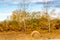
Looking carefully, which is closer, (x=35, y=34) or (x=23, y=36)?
(x=35, y=34)

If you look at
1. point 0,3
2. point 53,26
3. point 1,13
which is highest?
point 0,3

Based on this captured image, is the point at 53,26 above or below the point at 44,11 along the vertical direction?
below

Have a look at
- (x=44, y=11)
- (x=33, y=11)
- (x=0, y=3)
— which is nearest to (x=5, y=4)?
(x=0, y=3)

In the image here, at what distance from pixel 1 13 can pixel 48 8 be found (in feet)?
3.25

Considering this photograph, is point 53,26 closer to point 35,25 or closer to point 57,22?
point 57,22

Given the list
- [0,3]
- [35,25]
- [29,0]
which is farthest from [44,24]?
[0,3]

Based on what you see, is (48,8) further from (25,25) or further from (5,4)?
(5,4)

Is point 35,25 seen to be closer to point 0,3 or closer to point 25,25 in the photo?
point 25,25

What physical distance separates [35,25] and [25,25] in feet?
0.69

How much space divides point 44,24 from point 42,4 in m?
0.43

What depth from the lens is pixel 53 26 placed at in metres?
3.19

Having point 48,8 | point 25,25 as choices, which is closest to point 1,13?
point 25,25

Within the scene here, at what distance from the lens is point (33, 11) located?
3201 mm

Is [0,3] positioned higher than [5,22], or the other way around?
[0,3]
